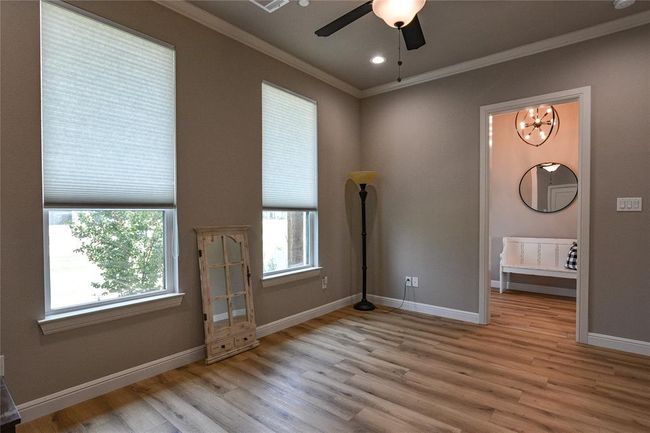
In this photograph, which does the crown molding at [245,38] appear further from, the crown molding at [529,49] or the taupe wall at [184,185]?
the crown molding at [529,49]

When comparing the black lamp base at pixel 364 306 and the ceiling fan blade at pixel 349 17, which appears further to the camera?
the black lamp base at pixel 364 306

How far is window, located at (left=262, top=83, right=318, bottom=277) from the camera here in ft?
11.5

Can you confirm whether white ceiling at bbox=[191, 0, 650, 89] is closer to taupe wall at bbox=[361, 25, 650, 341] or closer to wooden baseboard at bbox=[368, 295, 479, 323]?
taupe wall at bbox=[361, 25, 650, 341]

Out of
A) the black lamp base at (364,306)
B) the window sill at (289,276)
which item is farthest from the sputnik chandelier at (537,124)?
the window sill at (289,276)

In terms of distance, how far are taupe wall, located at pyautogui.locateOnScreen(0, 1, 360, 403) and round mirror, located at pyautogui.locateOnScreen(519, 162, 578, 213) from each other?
2.93 m

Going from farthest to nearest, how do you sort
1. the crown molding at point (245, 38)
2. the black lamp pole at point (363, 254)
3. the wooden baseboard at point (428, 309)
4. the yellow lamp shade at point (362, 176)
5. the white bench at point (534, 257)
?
the white bench at point (534, 257)
the black lamp pole at point (363, 254)
the yellow lamp shade at point (362, 176)
the wooden baseboard at point (428, 309)
the crown molding at point (245, 38)

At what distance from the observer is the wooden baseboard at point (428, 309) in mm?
3818

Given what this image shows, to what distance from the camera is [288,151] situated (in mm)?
3705

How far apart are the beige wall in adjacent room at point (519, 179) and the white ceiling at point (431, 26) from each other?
1952 mm

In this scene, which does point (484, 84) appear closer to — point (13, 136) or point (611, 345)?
point (611, 345)

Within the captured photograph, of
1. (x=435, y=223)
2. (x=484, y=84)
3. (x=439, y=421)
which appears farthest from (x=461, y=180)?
(x=439, y=421)

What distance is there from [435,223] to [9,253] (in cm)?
378

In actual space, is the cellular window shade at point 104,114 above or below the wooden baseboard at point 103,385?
above

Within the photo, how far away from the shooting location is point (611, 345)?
9.97 feet
